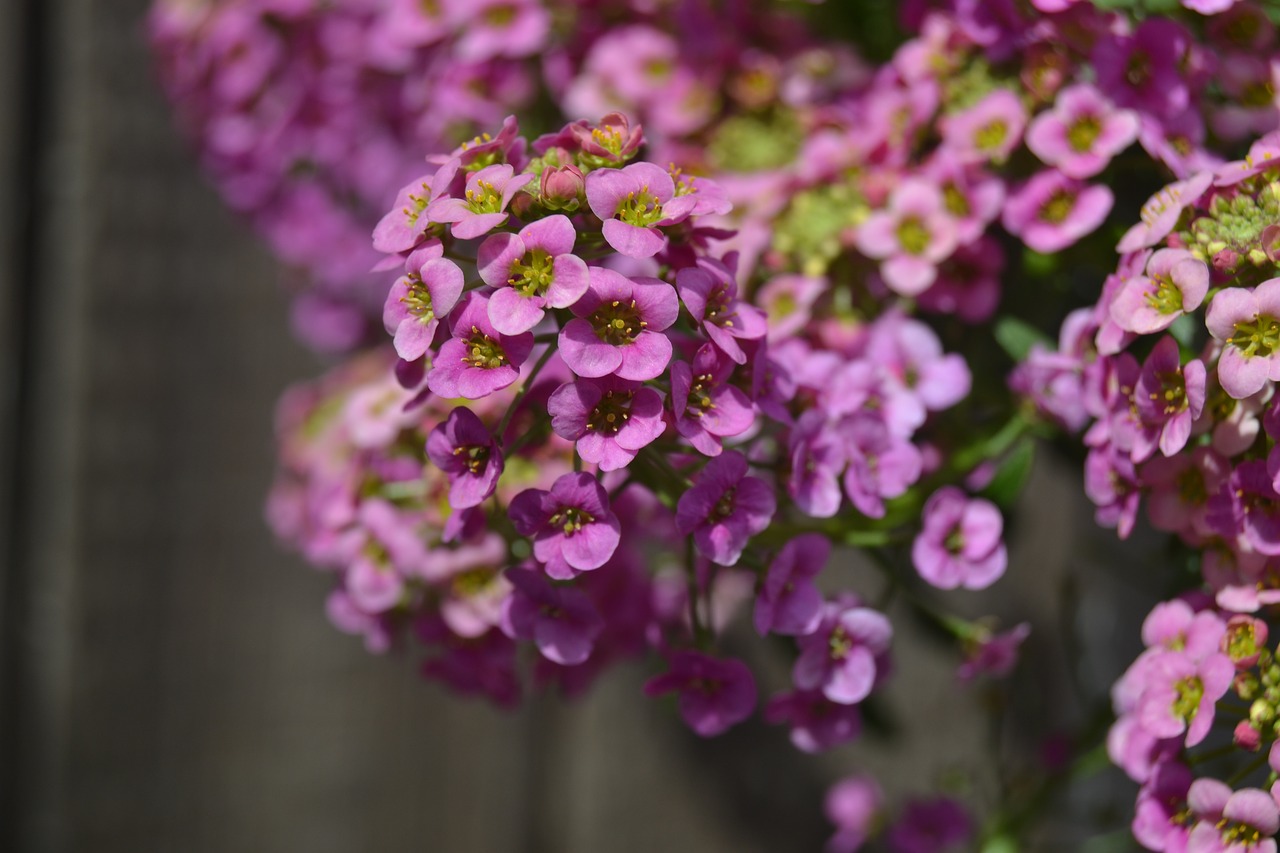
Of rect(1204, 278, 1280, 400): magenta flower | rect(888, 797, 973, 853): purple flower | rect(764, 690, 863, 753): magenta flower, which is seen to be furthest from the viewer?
rect(888, 797, 973, 853): purple flower

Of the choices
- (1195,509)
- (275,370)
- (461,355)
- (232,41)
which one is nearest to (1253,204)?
(1195,509)

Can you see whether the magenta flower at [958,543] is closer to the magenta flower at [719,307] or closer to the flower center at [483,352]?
the magenta flower at [719,307]

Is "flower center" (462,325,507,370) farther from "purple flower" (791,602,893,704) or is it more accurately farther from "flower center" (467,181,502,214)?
"purple flower" (791,602,893,704)

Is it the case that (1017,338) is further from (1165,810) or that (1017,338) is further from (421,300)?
(421,300)

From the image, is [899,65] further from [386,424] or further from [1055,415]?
[386,424]

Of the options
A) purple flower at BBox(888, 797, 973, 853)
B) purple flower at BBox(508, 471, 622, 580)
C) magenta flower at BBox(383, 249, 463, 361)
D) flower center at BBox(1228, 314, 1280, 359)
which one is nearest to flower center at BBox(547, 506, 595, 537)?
purple flower at BBox(508, 471, 622, 580)

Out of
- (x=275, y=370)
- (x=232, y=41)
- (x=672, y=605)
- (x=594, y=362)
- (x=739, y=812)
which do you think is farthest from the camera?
(x=275, y=370)
